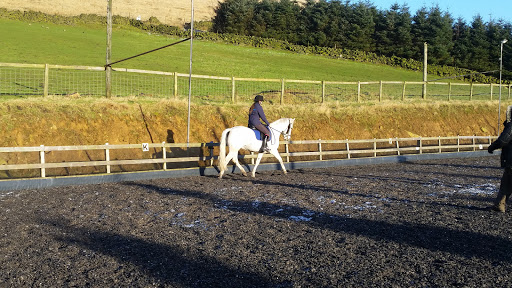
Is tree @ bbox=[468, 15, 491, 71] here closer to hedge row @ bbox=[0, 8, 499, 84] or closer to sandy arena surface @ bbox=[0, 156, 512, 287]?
hedge row @ bbox=[0, 8, 499, 84]

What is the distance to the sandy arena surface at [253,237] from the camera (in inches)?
239

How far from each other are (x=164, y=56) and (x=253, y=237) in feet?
143

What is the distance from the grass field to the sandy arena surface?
27932 millimetres

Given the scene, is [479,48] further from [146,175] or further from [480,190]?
[146,175]

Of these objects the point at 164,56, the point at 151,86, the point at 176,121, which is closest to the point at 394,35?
the point at 164,56

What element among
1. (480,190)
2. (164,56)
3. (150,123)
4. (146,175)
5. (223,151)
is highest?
(164,56)

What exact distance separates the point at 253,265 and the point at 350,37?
74846mm

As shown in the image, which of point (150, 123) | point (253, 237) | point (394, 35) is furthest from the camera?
point (394, 35)

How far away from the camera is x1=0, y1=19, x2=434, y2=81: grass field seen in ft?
132

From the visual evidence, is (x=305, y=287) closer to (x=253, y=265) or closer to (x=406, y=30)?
(x=253, y=265)

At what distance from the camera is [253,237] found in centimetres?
801

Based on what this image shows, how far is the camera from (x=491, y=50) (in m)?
79.5

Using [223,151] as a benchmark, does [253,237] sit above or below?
below

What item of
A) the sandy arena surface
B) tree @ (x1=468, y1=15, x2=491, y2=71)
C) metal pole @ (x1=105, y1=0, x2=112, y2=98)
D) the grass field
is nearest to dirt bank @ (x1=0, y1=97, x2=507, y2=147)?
metal pole @ (x1=105, y1=0, x2=112, y2=98)
